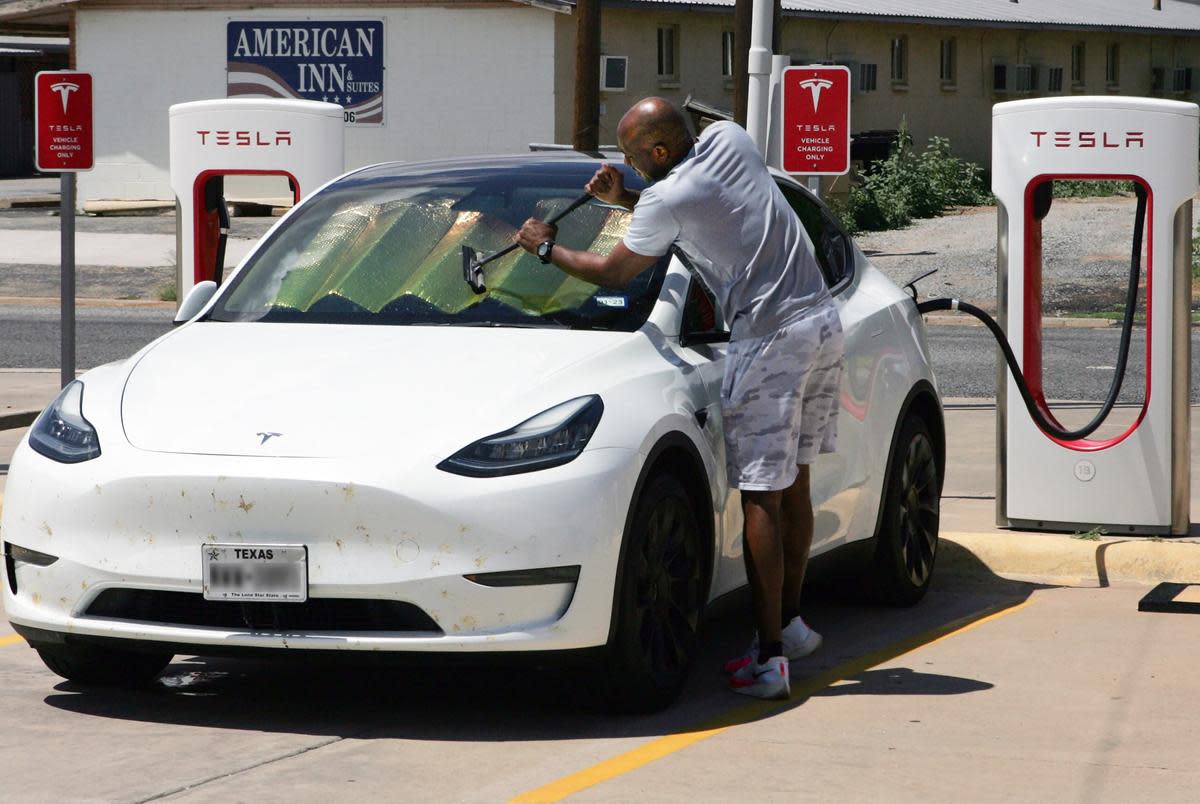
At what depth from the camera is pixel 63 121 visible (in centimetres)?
1154

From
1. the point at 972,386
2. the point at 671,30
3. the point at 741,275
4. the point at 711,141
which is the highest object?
the point at 671,30

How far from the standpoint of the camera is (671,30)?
3834 centimetres

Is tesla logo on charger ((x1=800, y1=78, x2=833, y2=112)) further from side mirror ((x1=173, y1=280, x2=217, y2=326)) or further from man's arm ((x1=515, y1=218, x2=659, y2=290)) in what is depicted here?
man's arm ((x1=515, y1=218, x2=659, y2=290))

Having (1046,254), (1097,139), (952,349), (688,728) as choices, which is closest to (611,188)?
(688,728)

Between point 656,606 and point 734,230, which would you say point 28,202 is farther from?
point 656,606

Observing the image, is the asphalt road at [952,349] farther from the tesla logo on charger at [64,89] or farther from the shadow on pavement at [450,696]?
the shadow on pavement at [450,696]

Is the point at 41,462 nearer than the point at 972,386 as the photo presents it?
Yes

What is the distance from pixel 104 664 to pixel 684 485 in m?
1.74

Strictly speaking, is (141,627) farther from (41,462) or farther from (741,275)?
(741,275)

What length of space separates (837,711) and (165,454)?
6.57 ft

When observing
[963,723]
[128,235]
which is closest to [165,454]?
[963,723]

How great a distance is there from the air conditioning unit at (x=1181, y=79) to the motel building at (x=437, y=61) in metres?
8.28

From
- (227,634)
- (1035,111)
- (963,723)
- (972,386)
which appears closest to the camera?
(227,634)

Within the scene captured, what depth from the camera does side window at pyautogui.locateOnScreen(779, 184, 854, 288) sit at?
23.5 feet
